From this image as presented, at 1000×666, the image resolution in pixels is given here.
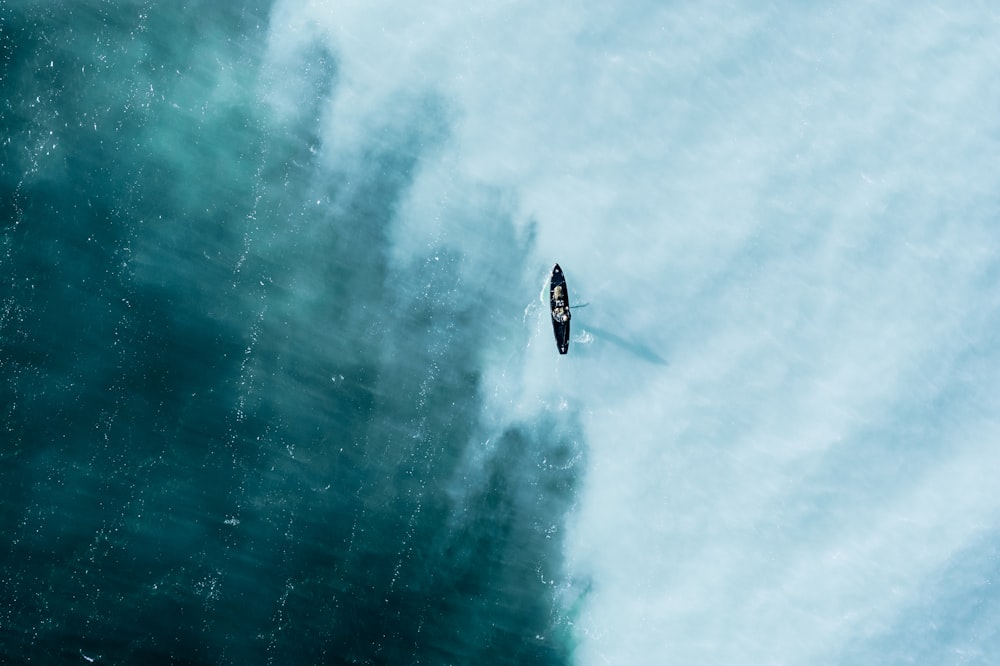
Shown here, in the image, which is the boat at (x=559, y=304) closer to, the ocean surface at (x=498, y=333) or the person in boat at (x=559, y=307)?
the person in boat at (x=559, y=307)

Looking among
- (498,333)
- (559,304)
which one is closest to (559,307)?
(559,304)

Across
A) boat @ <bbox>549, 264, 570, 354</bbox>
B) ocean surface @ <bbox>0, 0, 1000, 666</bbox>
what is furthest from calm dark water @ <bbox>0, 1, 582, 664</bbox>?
boat @ <bbox>549, 264, 570, 354</bbox>

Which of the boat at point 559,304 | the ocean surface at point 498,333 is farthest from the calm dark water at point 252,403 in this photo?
the boat at point 559,304

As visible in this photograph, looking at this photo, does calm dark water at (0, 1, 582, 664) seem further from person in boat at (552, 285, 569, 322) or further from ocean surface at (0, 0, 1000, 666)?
person in boat at (552, 285, 569, 322)

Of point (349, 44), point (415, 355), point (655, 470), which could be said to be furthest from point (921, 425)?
point (349, 44)

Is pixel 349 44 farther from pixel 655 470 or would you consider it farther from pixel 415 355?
pixel 655 470

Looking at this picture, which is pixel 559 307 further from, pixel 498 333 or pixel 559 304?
pixel 498 333
